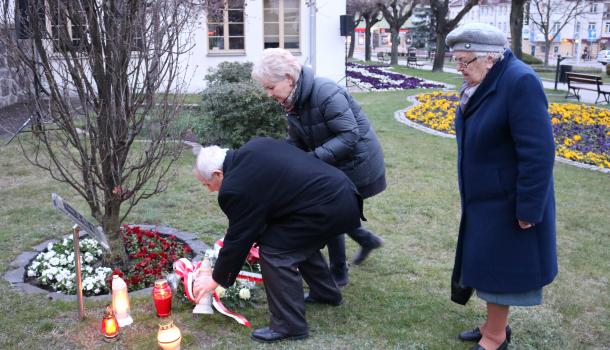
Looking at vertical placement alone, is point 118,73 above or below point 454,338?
above

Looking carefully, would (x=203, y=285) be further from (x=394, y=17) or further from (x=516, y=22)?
(x=394, y=17)

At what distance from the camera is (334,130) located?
11.9ft

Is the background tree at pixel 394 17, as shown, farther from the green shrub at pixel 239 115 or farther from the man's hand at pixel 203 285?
the man's hand at pixel 203 285

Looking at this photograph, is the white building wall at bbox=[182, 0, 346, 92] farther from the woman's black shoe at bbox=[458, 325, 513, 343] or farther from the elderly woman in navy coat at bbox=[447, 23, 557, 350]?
the elderly woman in navy coat at bbox=[447, 23, 557, 350]

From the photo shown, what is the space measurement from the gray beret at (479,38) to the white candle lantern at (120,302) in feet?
7.82

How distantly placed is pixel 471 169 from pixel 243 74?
719 cm

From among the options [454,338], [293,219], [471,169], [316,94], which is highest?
[316,94]

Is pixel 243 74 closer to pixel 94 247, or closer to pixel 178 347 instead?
pixel 94 247

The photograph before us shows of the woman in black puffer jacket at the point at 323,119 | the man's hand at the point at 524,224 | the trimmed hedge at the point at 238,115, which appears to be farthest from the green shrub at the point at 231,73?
the man's hand at the point at 524,224

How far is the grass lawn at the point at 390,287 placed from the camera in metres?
3.57

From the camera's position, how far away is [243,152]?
3.23 m

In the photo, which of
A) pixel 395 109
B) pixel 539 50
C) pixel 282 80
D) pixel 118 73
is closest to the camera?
pixel 282 80

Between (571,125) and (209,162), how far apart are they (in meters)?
9.36

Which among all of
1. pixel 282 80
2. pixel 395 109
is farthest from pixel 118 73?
pixel 395 109
